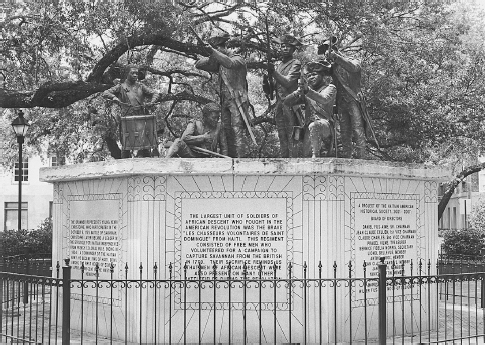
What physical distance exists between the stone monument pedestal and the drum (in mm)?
698

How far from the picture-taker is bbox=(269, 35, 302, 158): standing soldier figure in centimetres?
1206

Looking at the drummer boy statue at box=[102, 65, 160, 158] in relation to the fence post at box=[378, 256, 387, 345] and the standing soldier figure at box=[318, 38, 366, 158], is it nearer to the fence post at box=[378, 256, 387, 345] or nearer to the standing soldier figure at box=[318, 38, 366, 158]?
the standing soldier figure at box=[318, 38, 366, 158]

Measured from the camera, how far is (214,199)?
10.6m

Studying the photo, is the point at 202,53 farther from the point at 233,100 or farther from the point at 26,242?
the point at 26,242

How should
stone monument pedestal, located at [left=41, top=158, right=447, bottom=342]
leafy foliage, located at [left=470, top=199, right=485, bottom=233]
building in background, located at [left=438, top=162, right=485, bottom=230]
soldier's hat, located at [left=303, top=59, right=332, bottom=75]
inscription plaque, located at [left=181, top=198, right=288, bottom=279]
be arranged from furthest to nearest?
building in background, located at [left=438, top=162, right=485, bottom=230] → leafy foliage, located at [left=470, top=199, right=485, bottom=233] → soldier's hat, located at [left=303, top=59, right=332, bottom=75] → inscription plaque, located at [left=181, top=198, right=288, bottom=279] → stone monument pedestal, located at [left=41, top=158, right=447, bottom=342]

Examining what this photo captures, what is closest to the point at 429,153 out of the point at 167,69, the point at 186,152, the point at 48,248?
the point at 167,69

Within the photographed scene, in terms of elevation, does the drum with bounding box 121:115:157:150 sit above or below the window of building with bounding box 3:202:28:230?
above

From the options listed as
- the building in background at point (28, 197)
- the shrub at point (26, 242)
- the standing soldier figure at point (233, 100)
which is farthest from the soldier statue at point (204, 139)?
the building in background at point (28, 197)

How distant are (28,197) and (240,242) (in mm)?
38968

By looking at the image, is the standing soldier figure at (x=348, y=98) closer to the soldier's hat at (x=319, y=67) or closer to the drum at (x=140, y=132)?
the soldier's hat at (x=319, y=67)

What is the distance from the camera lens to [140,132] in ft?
37.0

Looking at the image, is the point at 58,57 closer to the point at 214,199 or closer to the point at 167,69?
the point at 167,69

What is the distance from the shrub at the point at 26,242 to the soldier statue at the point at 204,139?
13.4 m

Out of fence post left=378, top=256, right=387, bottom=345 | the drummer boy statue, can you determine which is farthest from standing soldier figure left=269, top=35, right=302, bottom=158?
fence post left=378, top=256, right=387, bottom=345
